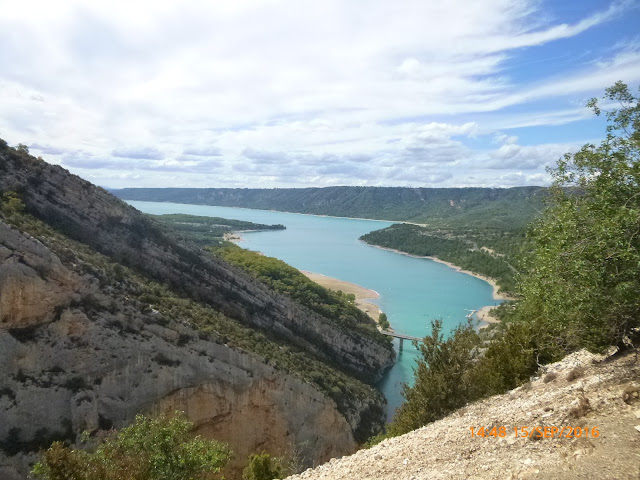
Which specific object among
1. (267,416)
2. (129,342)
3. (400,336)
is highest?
(129,342)

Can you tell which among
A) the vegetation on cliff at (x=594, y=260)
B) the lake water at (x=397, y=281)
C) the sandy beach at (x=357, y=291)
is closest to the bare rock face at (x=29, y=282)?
the vegetation on cliff at (x=594, y=260)

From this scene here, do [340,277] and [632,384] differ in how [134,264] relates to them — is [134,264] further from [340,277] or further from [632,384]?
[340,277]

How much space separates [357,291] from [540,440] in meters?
58.3

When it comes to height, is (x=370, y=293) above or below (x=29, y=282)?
below

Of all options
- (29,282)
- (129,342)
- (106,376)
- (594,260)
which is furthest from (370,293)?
(594,260)

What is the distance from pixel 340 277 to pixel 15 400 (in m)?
62.6

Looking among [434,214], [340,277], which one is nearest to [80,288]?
[340,277]

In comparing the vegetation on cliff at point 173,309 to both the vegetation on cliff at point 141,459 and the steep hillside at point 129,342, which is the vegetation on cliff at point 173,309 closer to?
the steep hillside at point 129,342

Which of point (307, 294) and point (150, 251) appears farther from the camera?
point (307, 294)

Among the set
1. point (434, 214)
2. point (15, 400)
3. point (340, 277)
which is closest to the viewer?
point (15, 400)

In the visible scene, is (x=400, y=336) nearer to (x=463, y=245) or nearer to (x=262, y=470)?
(x=262, y=470)

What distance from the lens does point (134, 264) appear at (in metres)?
23.3

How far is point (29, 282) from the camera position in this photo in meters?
15.1
